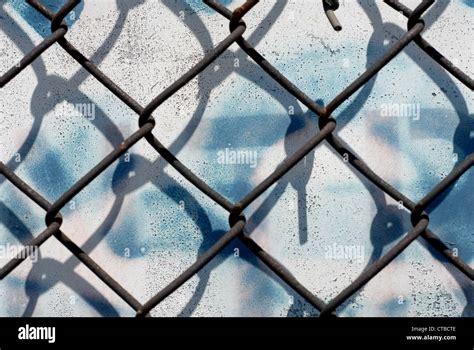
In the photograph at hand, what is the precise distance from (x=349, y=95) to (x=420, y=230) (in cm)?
14

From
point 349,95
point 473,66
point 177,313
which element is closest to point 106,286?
point 177,313

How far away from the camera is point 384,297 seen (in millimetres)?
823

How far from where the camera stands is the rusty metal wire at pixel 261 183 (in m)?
0.78

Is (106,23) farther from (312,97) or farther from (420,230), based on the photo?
(420,230)

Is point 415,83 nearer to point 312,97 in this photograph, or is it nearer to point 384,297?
point 312,97

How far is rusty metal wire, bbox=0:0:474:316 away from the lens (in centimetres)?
78

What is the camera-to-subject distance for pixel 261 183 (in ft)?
2.58
